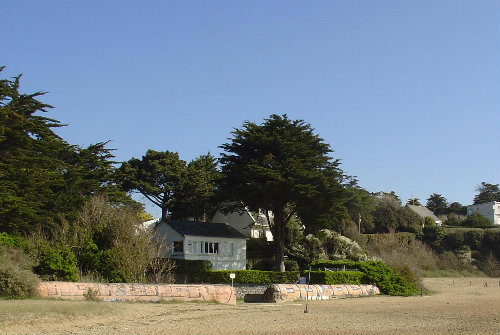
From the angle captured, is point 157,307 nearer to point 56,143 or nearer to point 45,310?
point 45,310

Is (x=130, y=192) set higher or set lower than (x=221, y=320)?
higher

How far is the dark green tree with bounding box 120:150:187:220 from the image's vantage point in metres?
61.2

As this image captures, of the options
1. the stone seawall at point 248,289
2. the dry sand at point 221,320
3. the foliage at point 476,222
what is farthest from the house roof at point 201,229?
the foliage at point 476,222

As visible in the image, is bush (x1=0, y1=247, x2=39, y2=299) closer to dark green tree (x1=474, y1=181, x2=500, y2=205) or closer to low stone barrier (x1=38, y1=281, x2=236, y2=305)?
low stone barrier (x1=38, y1=281, x2=236, y2=305)

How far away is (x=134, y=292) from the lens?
25469 mm

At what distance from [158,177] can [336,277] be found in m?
30.6

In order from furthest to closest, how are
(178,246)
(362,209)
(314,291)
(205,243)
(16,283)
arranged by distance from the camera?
(362,209), (205,243), (178,246), (314,291), (16,283)

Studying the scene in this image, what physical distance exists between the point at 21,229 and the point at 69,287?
1204 centimetres

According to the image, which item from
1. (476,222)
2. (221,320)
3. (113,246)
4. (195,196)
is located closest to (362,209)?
(476,222)

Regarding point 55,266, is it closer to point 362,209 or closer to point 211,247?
point 211,247

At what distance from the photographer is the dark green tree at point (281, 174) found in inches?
1751

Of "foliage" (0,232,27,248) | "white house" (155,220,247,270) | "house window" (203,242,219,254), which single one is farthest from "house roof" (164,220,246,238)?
"foliage" (0,232,27,248)

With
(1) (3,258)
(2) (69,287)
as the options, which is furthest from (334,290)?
(1) (3,258)

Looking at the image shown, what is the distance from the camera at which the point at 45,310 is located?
18094 millimetres
